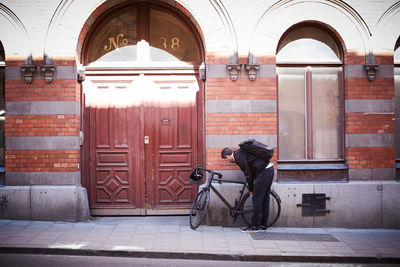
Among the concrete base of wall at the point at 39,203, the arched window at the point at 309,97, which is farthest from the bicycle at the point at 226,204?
the concrete base of wall at the point at 39,203

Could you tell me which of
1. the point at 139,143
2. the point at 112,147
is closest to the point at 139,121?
the point at 139,143

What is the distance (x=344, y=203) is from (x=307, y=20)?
3.73 m

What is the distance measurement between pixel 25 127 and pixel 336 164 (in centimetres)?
632

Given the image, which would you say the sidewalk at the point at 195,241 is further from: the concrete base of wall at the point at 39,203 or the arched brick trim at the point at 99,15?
the arched brick trim at the point at 99,15

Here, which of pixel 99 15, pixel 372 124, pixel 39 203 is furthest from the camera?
pixel 99 15

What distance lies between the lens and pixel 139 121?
7.12 m

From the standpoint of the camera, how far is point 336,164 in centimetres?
695

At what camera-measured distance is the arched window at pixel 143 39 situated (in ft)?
23.6

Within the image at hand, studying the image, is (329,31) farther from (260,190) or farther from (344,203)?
(260,190)

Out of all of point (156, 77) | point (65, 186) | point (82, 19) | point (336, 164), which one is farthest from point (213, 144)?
point (82, 19)

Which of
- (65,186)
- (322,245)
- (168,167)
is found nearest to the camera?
(322,245)

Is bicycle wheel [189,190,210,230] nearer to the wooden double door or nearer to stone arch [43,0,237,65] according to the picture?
the wooden double door

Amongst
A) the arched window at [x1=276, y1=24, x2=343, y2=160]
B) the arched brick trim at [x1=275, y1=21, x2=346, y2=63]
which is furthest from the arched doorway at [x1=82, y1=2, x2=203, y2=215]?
the arched brick trim at [x1=275, y1=21, x2=346, y2=63]

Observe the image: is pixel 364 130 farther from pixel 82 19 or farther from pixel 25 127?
pixel 25 127
